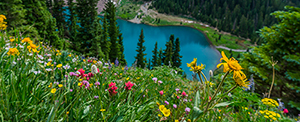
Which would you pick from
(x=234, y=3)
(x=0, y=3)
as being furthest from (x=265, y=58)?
(x=234, y=3)

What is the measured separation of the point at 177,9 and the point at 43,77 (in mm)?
156902

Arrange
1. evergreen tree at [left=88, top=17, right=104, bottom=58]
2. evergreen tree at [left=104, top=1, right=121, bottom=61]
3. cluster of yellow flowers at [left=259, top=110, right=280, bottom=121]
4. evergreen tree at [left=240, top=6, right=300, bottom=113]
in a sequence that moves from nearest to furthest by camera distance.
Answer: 1. cluster of yellow flowers at [left=259, top=110, right=280, bottom=121]
2. evergreen tree at [left=240, top=6, right=300, bottom=113]
3. evergreen tree at [left=88, top=17, right=104, bottom=58]
4. evergreen tree at [left=104, top=1, right=121, bottom=61]

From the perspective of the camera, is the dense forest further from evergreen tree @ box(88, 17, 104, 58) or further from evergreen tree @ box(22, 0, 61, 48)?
evergreen tree @ box(22, 0, 61, 48)

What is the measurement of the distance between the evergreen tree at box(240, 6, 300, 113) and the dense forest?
107365mm

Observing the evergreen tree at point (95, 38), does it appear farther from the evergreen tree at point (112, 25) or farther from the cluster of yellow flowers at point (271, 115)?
the cluster of yellow flowers at point (271, 115)

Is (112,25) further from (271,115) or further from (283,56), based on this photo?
(271,115)

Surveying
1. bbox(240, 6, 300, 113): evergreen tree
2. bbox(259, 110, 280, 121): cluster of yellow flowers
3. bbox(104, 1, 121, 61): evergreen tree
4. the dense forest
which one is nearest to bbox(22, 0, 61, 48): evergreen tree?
bbox(104, 1, 121, 61): evergreen tree

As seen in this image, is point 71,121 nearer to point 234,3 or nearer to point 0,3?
point 0,3

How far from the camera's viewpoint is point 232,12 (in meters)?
139

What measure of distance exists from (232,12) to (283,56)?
15364cm

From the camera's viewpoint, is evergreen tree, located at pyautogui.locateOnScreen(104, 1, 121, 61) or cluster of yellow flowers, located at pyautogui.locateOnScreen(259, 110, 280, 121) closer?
cluster of yellow flowers, located at pyautogui.locateOnScreen(259, 110, 280, 121)

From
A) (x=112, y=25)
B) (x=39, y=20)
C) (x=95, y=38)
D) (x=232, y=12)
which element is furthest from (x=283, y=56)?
(x=232, y=12)

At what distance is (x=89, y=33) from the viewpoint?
848 inches

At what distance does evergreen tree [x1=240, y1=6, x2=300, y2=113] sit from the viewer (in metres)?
8.81
